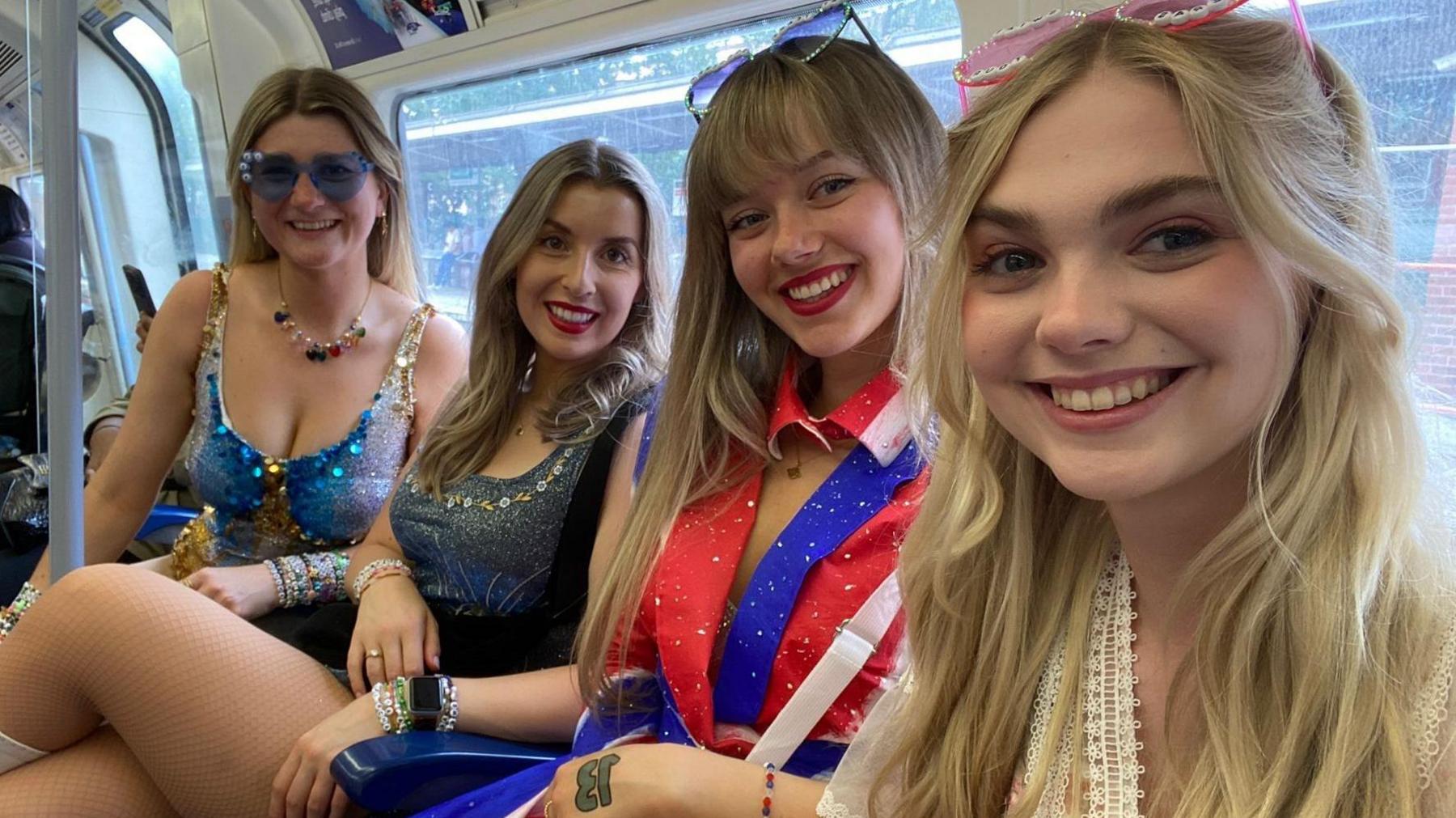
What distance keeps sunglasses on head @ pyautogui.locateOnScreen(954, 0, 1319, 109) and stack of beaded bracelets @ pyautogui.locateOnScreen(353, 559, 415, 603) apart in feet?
4.34

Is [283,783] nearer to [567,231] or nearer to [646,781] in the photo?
[646,781]

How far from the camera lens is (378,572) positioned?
186cm

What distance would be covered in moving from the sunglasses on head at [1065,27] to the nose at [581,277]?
926mm

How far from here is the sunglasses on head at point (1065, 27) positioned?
84 centimetres

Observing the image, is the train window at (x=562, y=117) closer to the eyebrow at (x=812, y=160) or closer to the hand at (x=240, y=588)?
the eyebrow at (x=812, y=160)

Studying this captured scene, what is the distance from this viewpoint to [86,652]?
1562 millimetres

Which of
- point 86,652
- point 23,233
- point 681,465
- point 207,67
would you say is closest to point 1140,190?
point 681,465

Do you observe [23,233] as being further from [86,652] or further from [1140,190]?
[1140,190]

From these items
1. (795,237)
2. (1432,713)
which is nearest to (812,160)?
(795,237)

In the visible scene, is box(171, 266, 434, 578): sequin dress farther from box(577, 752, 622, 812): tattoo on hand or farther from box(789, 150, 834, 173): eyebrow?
box(789, 150, 834, 173): eyebrow

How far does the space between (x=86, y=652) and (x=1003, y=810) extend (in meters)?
1.35

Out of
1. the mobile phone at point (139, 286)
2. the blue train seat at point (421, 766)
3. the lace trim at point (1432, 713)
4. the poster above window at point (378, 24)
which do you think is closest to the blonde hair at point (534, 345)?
the blue train seat at point (421, 766)

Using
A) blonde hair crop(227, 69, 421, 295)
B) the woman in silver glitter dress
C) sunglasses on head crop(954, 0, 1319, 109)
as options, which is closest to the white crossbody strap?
the woman in silver glitter dress

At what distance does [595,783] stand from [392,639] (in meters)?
0.58
